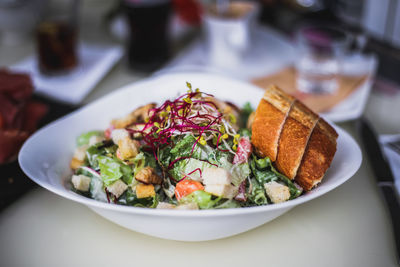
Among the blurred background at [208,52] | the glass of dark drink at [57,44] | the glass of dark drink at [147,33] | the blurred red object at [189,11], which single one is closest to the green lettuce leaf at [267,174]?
the blurred background at [208,52]

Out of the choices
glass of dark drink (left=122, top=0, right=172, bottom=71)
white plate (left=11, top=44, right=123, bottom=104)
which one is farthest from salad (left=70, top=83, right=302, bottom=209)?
glass of dark drink (left=122, top=0, right=172, bottom=71)

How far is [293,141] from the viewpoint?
95 cm

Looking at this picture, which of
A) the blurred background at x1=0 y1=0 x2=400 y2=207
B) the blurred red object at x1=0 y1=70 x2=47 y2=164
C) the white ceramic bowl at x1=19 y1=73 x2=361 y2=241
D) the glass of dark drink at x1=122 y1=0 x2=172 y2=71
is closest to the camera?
the white ceramic bowl at x1=19 y1=73 x2=361 y2=241

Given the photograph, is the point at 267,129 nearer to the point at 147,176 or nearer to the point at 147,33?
the point at 147,176

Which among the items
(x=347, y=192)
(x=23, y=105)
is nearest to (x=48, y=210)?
(x=23, y=105)

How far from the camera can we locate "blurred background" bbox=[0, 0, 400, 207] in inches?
63.6

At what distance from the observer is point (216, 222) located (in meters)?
0.84

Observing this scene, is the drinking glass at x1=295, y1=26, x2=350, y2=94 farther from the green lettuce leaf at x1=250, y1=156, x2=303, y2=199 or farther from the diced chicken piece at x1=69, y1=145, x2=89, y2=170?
the diced chicken piece at x1=69, y1=145, x2=89, y2=170

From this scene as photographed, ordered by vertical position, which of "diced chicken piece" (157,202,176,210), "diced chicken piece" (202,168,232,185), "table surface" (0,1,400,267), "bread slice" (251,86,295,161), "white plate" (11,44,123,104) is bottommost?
"table surface" (0,1,400,267)

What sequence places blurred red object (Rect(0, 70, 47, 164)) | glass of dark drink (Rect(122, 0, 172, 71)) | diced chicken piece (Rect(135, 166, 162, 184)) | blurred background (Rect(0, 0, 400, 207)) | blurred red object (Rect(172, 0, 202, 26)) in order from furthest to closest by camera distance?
1. blurred red object (Rect(172, 0, 202, 26))
2. glass of dark drink (Rect(122, 0, 172, 71))
3. blurred background (Rect(0, 0, 400, 207))
4. blurred red object (Rect(0, 70, 47, 164))
5. diced chicken piece (Rect(135, 166, 162, 184))

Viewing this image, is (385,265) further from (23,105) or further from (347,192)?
(23,105)

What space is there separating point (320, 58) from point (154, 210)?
129cm

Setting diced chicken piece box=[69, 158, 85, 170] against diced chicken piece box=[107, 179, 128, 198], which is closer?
diced chicken piece box=[107, 179, 128, 198]

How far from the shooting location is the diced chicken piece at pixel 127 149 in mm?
988
